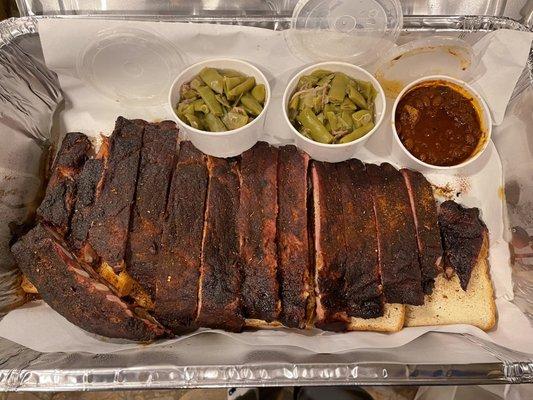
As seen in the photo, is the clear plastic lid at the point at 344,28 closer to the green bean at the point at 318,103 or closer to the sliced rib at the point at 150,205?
the green bean at the point at 318,103

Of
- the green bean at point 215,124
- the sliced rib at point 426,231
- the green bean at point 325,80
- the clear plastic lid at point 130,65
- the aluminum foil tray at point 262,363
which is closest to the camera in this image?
the aluminum foil tray at point 262,363

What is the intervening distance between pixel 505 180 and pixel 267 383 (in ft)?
7.21

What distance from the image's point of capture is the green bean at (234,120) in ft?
10.1

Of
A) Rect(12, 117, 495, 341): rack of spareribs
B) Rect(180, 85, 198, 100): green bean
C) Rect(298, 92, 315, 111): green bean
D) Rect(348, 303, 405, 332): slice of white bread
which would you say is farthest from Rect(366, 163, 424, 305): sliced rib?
Rect(180, 85, 198, 100): green bean

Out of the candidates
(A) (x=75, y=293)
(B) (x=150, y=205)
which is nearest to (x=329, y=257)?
(B) (x=150, y=205)

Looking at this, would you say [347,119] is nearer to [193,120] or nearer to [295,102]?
[295,102]

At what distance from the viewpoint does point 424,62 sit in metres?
3.54

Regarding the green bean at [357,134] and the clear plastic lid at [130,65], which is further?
the clear plastic lid at [130,65]

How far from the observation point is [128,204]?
2.95 meters

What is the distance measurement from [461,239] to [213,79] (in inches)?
75.9

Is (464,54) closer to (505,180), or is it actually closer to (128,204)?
(505,180)

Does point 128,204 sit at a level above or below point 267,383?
above

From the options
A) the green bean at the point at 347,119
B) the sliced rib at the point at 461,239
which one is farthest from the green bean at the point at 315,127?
the sliced rib at the point at 461,239

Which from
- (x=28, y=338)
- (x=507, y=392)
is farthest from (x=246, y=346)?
(x=507, y=392)
